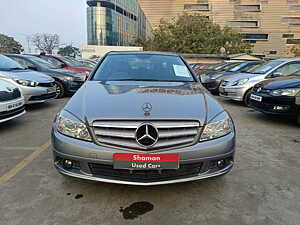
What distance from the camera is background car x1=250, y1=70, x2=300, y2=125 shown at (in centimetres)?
461

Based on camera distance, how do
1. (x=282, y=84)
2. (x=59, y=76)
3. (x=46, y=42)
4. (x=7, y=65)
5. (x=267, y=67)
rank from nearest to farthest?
(x=282, y=84) → (x=7, y=65) → (x=267, y=67) → (x=59, y=76) → (x=46, y=42)

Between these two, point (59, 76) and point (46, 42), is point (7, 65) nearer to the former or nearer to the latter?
point (59, 76)

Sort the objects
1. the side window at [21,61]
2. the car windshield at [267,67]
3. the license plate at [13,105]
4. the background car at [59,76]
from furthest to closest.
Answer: the background car at [59,76] → the side window at [21,61] → the car windshield at [267,67] → the license plate at [13,105]

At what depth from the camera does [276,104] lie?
4.76 meters

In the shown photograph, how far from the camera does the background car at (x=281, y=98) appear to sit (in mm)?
4605

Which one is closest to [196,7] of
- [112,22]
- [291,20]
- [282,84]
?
[112,22]

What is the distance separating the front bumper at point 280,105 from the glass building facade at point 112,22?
61066 mm

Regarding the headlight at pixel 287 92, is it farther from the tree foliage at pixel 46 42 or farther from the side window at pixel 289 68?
the tree foliage at pixel 46 42

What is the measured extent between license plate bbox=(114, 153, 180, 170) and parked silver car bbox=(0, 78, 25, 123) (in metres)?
3.09

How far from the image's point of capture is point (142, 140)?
6.50 feet

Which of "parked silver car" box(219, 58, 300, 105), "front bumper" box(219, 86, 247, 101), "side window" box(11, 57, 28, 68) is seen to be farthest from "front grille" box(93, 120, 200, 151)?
"side window" box(11, 57, 28, 68)

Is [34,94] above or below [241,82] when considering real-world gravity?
below

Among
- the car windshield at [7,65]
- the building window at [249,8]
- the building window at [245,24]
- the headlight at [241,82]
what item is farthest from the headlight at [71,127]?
the building window at [249,8]

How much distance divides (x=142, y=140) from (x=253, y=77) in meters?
5.90
